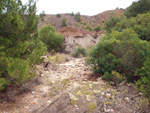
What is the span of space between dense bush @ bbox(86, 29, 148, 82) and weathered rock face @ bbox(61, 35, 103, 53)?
13.4 m

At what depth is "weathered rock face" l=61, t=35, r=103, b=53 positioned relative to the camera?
1983 cm

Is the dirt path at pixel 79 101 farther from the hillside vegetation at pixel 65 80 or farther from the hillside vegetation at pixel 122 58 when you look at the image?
the hillside vegetation at pixel 122 58

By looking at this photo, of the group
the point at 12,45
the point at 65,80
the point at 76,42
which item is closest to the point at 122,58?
the point at 65,80

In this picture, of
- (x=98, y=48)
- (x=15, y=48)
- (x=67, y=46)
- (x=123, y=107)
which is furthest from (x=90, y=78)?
(x=67, y=46)

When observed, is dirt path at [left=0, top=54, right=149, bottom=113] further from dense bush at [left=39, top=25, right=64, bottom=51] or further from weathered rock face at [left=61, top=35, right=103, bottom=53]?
weathered rock face at [left=61, top=35, right=103, bottom=53]

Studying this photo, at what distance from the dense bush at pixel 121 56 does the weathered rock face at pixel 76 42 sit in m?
13.4

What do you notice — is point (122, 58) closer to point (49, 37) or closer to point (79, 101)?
point (79, 101)

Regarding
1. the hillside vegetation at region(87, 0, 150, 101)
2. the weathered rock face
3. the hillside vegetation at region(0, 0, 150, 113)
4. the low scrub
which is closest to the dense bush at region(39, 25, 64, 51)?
the weathered rock face

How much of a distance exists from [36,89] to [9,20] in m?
2.53

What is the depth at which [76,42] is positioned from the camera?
20.8m

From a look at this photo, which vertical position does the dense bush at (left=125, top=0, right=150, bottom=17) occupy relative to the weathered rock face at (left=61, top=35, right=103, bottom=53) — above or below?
above

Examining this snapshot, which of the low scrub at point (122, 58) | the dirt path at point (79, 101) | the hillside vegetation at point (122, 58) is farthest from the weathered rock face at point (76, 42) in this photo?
the dirt path at point (79, 101)

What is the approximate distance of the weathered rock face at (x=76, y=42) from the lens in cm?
1983

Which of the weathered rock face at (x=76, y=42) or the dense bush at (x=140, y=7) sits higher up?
the dense bush at (x=140, y=7)
